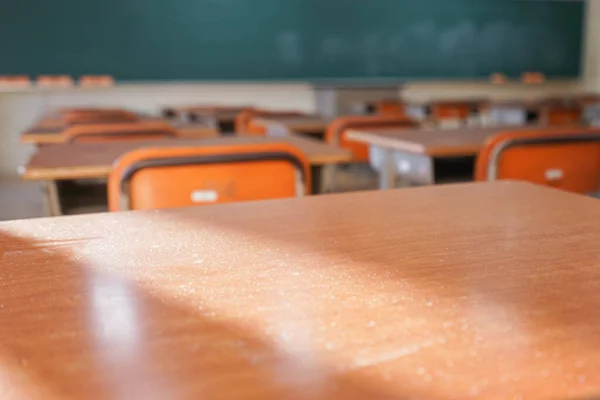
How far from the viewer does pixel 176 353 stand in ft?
1.34

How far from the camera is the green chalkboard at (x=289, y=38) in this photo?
22.0 ft

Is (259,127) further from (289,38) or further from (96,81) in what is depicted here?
(289,38)

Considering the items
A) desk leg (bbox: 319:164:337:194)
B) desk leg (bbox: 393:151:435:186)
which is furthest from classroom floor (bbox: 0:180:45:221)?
desk leg (bbox: 319:164:337:194)

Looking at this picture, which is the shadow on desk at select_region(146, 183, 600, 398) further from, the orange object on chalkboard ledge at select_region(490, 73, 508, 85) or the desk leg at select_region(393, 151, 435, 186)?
the orange object on chalkboard ledge at select_region(490, 73, 508, 85)

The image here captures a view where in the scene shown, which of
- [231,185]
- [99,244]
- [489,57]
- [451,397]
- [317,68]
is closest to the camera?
[451,397]

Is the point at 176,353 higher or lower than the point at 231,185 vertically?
higher

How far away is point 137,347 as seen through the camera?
0.42 m

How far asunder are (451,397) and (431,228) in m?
0.41

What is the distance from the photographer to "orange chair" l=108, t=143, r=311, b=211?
54.3 inches

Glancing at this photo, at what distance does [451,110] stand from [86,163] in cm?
545

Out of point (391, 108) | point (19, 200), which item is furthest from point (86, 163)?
point (391, 108)

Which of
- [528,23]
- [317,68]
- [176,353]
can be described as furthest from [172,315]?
[528,23]

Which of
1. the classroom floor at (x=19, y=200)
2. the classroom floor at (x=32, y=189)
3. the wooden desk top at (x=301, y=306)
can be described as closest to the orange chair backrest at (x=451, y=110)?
the classroom floor at (x=32, y=189)

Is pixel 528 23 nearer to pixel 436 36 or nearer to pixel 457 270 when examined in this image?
pixel 436 36
